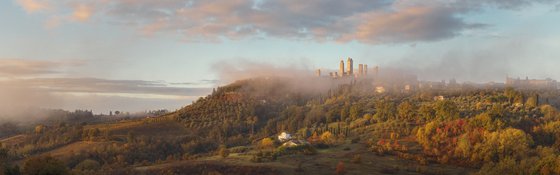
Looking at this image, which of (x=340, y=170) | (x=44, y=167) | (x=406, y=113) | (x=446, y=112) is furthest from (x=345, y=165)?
(x=406, y=113)

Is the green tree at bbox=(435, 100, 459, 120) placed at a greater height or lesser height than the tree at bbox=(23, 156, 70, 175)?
greater

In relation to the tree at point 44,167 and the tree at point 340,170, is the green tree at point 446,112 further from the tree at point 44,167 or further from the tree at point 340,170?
the tree at point 44,167

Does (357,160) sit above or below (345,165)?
above

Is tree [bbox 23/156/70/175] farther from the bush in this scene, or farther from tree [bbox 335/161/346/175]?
the bush

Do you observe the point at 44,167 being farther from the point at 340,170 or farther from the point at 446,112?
the point at 446,112

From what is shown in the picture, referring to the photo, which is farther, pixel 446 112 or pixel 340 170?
pixel 446 112

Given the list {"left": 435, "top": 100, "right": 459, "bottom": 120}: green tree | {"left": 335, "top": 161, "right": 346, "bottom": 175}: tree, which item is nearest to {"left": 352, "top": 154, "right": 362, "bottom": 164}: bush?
{"left": 335, "top": 161, "right": 346, "bottom": 175}: tree

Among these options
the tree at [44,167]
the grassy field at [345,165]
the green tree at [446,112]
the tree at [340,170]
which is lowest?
the grassy field at [345,165]

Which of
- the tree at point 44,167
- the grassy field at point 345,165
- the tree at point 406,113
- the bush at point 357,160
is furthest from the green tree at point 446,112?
the tree at point 44,167

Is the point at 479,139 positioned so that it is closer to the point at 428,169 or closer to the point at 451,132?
the point at 451,132

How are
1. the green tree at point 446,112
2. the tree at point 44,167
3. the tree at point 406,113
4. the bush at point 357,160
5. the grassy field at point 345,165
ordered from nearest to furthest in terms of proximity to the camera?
1. the tree at point 44,167
2. the grassy field at point 345,165
3. the bush at point 357,160
4. the green tree at point 446,112
5. the tree at point 406,113

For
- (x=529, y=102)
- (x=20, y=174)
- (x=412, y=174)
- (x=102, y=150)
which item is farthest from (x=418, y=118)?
(x=20, y=174)
